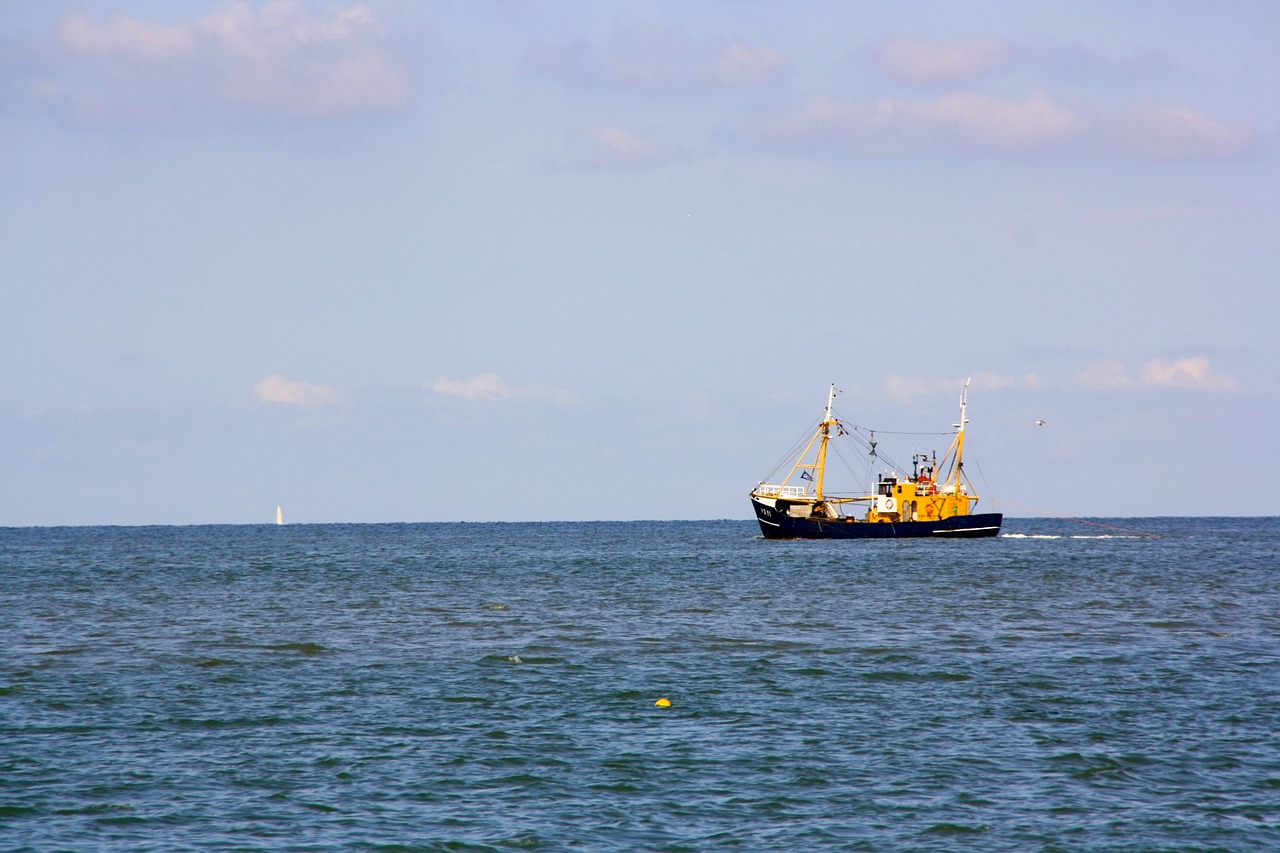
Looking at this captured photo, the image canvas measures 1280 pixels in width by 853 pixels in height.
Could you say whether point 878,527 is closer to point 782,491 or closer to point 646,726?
point 782,491

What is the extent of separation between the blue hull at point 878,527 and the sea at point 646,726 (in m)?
60.1

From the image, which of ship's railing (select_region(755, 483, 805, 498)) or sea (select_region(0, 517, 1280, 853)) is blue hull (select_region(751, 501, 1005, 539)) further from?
sea (select_region(0, 517, 1280, 853))

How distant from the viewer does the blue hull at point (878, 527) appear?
380 feet

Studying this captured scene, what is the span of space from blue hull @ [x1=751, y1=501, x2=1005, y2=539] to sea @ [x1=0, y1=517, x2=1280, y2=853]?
60147 millimetres

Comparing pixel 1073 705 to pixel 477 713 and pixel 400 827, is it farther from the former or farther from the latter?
pixel 400 827

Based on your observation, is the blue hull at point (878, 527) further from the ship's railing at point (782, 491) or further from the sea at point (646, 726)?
the sea at point (646, 726)

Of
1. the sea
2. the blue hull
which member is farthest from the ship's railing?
the sea

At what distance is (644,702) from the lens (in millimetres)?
29391

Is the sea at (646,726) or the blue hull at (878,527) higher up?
the blue hull at (878,527)

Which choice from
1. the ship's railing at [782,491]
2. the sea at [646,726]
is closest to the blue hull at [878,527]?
the ship's railing at [782,491]

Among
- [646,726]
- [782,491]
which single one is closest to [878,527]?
[782,491]

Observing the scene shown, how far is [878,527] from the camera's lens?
11625cm

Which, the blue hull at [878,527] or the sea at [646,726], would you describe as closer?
the sea at [646,726]

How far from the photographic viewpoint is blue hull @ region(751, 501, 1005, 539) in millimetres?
115875
